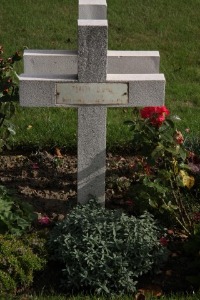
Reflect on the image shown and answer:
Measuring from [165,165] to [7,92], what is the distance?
3.73 ft

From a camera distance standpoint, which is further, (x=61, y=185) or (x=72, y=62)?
(x=61, y=185)

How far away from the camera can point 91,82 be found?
4.46 meters

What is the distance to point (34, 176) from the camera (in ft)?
18.0

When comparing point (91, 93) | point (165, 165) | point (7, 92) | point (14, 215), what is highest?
point (91, 93)

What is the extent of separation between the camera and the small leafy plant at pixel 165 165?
14.9 ft

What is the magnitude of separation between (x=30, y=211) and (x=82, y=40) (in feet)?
3.56

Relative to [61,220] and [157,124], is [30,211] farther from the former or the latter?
[157,124]

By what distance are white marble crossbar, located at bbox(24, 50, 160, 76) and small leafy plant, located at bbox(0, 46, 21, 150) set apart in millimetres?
282

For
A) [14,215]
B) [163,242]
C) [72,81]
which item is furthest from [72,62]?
[163,242]

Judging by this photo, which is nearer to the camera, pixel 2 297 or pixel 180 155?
pixel 2 297

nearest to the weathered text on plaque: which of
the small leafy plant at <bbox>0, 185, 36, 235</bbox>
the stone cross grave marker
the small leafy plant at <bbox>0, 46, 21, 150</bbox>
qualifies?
the stone cross grave marker

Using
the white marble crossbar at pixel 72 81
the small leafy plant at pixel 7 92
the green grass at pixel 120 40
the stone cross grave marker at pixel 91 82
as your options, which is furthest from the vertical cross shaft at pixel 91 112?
the green grass at pixel 120 40

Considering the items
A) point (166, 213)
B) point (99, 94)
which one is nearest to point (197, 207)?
point (166, 213)

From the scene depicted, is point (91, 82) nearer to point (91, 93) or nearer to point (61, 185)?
point (91, 93)
